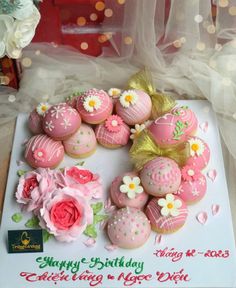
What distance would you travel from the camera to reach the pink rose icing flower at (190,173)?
3.52 feet

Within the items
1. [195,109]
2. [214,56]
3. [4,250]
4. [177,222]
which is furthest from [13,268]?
[214,56]

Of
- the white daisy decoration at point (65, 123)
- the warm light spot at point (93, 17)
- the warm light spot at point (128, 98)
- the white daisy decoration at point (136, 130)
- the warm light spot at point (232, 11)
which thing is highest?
the warm light spot at point (232, 11)

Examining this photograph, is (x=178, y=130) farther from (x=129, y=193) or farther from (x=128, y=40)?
(x=128, y=40)

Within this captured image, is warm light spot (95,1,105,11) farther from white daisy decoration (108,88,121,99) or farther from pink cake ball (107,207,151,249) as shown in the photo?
pink cake ball (107,207,151,249)

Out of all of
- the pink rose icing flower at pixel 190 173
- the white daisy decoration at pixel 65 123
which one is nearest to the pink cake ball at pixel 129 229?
the pink rose icing flower at pixel 190 173

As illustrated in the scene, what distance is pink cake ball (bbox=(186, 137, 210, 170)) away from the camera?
1.11m

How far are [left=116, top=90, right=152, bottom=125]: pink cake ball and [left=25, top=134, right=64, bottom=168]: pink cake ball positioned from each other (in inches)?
6.5

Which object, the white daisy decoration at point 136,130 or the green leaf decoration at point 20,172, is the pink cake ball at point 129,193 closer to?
the white daisy decoration at point 136,130

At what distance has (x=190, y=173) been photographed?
1079 millimetres

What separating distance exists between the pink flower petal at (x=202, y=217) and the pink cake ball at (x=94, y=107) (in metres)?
0.31

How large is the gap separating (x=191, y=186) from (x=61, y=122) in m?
0.32

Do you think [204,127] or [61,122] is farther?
[204,127]

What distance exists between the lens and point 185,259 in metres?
1.03

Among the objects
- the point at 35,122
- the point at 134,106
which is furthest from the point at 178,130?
the point at 35,122
